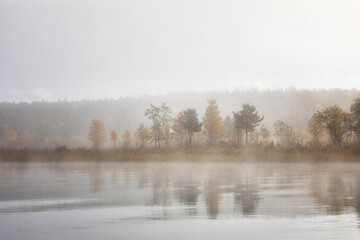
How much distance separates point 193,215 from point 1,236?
4.44m

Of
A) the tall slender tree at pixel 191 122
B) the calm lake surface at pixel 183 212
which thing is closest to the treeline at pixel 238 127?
the tall slender tree at pixel 191 122

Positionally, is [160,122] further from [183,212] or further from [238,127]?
[183,212]

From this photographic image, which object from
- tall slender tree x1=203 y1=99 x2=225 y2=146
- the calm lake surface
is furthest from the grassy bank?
the calm lake surface

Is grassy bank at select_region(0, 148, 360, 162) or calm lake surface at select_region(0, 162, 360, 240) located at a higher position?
grassy bank at select_region(0, 148, 360, 162)

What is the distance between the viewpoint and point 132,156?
48000 millimetres

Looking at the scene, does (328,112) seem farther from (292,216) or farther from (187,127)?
(292,216)

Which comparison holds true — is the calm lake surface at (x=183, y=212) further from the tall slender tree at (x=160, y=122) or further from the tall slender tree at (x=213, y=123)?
the tall slender tree at (x=160, y=122)

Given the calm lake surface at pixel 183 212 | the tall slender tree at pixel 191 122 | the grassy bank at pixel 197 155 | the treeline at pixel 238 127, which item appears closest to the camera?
the calm lake surface at pixel 183 212

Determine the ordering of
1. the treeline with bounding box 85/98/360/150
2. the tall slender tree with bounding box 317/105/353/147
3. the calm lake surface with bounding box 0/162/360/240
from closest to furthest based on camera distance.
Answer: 1. the calm lake surface with bounding box 0/162/360/240
2. the treeline with bounding box 85/98/360/150
3. the tall slender tree with bounding box 317/105/353/147

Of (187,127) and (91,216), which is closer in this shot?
(91,216)

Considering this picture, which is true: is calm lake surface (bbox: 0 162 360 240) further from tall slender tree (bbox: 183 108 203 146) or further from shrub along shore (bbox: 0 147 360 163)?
tall slender tree (bbox: 183 108 203 146)

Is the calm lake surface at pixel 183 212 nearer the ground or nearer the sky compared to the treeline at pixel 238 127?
nearer the ground

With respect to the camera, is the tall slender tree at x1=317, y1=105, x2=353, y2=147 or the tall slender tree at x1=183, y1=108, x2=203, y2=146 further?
the tall slender tree at x1=183, y1=108, x2=203, y2=146

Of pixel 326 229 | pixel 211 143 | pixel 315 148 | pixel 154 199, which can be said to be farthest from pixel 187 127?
pixel 326 229
